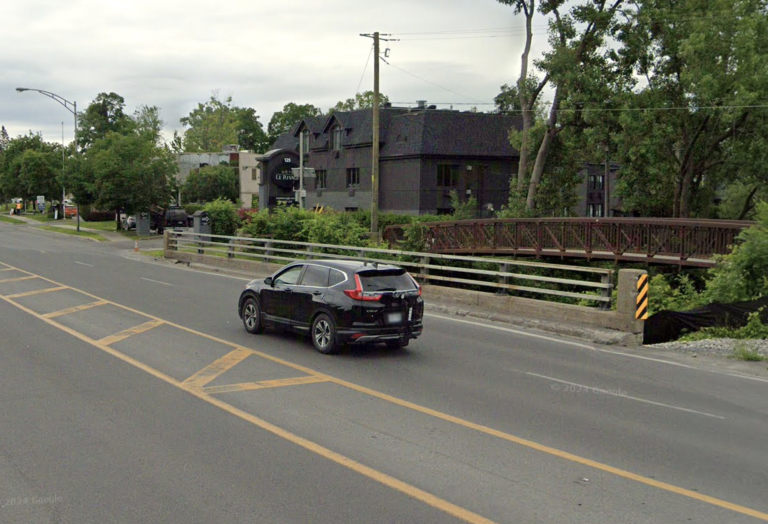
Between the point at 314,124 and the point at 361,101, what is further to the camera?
the point at 361,101

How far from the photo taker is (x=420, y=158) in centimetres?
5294

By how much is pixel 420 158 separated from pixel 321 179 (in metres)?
12.2

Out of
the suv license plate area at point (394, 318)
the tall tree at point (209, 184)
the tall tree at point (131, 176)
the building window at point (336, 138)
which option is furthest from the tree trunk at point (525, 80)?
the tall tree at point (209, 184)

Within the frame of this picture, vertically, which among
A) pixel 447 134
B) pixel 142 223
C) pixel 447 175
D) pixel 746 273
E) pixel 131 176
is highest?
pixel 447 134

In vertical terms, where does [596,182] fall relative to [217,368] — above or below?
above

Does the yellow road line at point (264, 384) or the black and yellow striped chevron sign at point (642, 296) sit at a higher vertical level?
the black and yellow striped chevron sign at point (642, 296)

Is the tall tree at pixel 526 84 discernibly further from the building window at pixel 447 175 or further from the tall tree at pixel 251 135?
the tall tree at pixel 251 135

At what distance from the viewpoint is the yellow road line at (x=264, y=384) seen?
967 cm

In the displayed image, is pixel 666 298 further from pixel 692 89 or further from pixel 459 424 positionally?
pixel 692 89

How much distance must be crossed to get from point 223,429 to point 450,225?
26337 millimetres

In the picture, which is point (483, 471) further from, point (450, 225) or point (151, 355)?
point (450, 225)

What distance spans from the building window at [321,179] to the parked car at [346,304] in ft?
159

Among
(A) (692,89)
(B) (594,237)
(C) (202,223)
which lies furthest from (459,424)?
(A) (692,89)

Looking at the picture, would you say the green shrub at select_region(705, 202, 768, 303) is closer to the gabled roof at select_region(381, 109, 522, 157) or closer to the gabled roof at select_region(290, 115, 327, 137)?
the gabled roof at select_region(381, 109, 522, 157)
